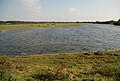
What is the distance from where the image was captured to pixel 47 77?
38.6 ft

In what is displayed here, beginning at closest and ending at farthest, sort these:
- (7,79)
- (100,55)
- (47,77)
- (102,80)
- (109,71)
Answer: (7,79), (102,80), (47,77), (109,71), (100,55)

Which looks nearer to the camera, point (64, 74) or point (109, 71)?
point (64, 74)

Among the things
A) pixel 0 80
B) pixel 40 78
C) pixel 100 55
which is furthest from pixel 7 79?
pixel 100 55

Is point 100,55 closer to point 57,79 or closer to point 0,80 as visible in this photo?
point 57,79

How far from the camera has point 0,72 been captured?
11062 mm

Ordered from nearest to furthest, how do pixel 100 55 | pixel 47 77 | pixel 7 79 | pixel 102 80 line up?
pixel 7 79 → pixel 102 80 → pixel 47 77 → pixel 100 55

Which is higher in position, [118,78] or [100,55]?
[118,78]

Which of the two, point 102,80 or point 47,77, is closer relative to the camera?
point 102,80

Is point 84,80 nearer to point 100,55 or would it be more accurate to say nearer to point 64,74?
point 64,74

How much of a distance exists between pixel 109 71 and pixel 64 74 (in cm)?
283

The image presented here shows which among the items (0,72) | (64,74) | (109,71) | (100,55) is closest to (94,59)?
(100,55)

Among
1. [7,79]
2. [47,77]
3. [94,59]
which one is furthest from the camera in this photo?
[94,59]

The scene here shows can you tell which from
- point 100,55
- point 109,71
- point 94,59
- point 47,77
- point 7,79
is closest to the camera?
point 7,79

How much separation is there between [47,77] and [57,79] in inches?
24.2
